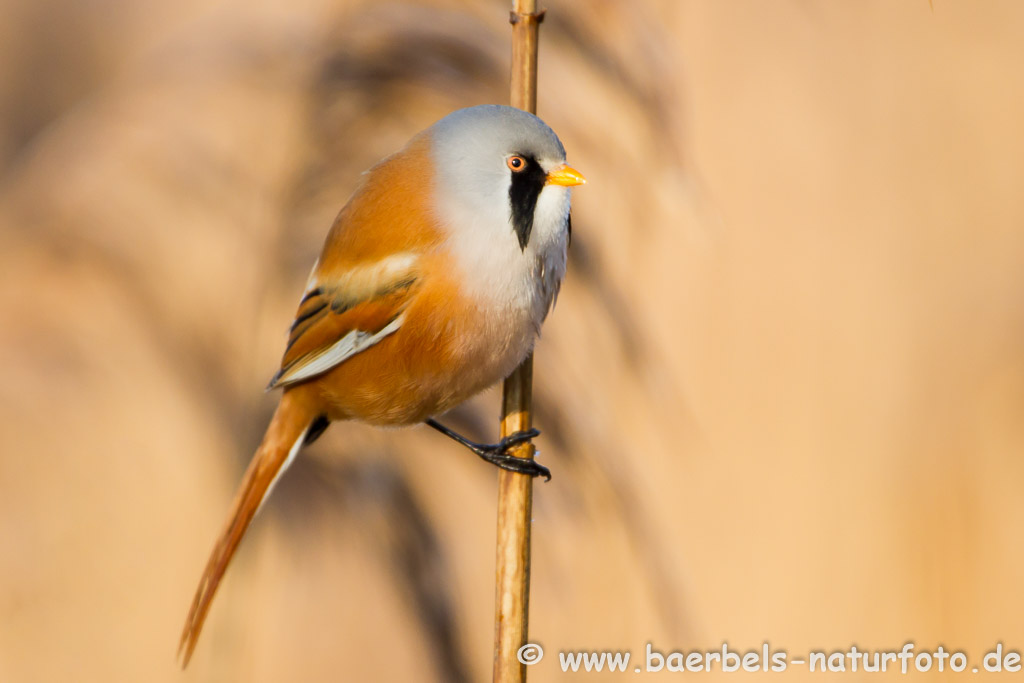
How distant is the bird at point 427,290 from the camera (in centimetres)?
136

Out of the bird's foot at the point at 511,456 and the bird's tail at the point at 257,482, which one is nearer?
the bird's tail at the point at 257,482

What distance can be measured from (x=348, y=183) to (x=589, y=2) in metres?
0.54

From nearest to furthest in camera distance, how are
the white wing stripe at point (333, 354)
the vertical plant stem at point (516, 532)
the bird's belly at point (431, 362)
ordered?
1. the vertical plant stem at point (516, 532)
2. the bird's belly at point (431, 362)
3. the white wing stripe at point (333, 354)

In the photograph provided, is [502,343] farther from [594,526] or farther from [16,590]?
[16,590]

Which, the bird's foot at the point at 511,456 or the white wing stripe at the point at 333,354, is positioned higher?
the white wing stripe at the point at 333,354

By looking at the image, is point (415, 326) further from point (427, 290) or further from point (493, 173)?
point (493, 173)

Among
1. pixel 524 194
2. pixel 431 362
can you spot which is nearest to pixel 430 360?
pixel 431 362

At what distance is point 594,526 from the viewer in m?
1.78

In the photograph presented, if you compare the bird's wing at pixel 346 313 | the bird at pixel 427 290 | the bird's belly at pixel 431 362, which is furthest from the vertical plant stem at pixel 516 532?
the bird's wing at pixel 346 313

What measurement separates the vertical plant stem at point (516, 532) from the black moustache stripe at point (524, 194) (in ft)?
0.31

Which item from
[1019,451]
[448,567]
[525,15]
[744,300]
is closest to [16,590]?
[448,567]

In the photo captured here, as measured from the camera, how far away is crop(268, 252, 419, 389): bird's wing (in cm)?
148

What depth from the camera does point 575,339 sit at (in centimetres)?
172

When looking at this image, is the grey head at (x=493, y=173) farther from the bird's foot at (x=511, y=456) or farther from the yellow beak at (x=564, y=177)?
the bird's foot at (x=511, y=456)
